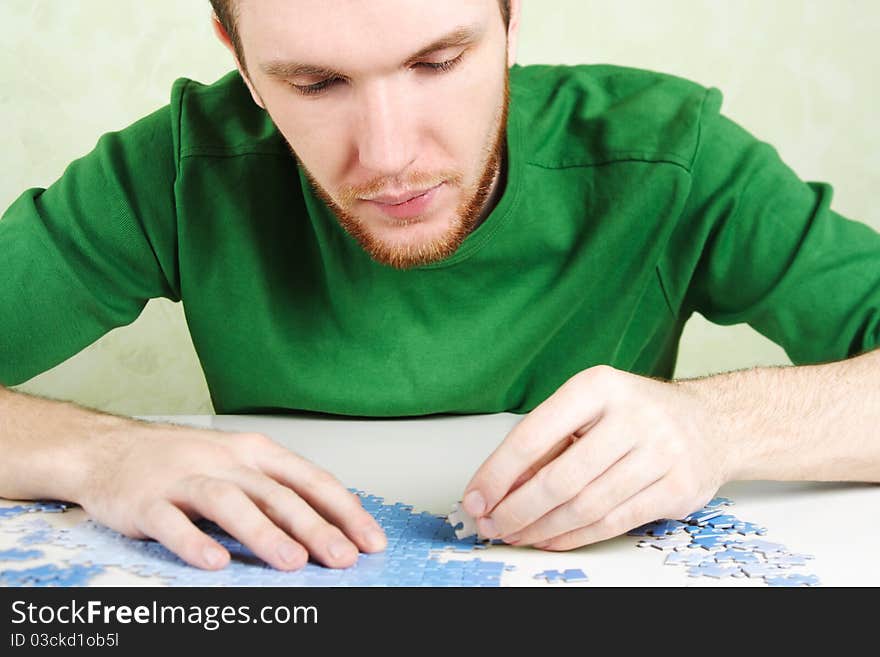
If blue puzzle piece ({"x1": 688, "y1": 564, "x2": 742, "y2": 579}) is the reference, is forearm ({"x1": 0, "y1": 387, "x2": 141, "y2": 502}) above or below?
above

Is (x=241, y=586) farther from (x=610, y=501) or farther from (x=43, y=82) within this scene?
(x=43, y=82)

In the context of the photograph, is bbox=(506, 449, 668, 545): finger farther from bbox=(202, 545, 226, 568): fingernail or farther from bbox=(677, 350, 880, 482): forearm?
bbox=(202, 545, 226, 568): fingernail

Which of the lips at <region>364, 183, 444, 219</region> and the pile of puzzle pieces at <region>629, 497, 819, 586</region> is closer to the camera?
the pile of puzzle pieces at <region>629, 497, 819, 586</region>

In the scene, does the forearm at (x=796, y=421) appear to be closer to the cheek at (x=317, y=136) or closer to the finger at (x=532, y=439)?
the finger at (x=532, y=439)

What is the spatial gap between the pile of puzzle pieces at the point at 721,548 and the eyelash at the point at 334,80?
0.63 meters

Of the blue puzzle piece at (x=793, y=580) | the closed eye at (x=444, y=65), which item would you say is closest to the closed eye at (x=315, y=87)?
the closed eye at (x=444, y=65)

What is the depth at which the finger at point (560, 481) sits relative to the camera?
1.08m

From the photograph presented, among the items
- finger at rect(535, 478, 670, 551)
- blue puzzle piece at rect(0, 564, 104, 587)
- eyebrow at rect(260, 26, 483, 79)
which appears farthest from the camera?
eyebrow at rect(260, 26, 483, 79)

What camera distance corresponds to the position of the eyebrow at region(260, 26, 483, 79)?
133cm

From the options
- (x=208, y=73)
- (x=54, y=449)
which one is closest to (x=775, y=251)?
(x=54, y=449)

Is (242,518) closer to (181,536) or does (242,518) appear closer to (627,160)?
(181,536)

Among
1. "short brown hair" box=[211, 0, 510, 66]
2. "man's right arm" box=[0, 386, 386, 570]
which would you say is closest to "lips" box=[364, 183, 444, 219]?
"short brown hair" box=[211, 0, 510, 66]

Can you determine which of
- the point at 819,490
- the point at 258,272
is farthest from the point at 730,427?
the point at 258,272

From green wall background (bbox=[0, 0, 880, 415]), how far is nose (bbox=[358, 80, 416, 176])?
1.60 m
